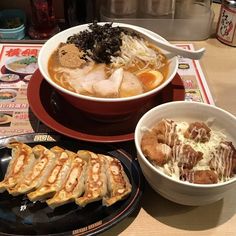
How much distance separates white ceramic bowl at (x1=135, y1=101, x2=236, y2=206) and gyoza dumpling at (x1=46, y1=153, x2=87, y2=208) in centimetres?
14

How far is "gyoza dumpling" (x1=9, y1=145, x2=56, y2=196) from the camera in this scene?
30.9 inches

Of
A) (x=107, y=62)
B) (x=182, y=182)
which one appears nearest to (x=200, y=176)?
(x=182, y=182)

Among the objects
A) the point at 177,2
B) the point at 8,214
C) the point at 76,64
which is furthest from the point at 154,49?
the point at 8,214

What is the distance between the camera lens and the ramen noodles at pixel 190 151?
2.55 feet

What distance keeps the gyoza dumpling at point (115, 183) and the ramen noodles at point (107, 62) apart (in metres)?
0.23

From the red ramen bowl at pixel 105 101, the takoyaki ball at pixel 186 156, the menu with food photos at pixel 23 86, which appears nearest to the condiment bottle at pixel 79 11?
the menu with food photos at pixel 23 86

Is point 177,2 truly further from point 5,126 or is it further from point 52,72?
point 5,126

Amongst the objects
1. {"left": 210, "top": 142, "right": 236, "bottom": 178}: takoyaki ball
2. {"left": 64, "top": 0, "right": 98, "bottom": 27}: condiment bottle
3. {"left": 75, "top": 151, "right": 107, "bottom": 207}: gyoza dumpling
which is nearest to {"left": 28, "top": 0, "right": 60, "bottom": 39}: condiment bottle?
{"left": 64, "top": 0, "right": 98, "bottom": 27}: condiment bottle

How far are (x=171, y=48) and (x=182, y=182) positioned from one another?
20.1 inches

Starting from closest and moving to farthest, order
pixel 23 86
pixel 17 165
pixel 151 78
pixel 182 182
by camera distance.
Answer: pixel 182 182 → pixel 17 165 → pixel 151 78 → pixel 23 86

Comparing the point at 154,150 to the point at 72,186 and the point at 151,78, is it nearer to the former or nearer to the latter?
the point at 72,186

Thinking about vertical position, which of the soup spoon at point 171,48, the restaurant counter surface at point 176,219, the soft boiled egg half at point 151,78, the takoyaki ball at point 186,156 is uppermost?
the soup spoon at point 171,48

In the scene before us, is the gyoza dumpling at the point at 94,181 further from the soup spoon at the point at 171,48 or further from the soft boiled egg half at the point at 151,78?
the soup spoon at the point at 171,48

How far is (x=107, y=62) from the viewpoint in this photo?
1118 millimetres
